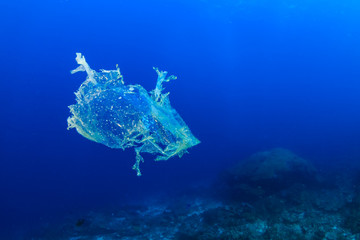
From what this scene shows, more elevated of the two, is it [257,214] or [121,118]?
[121,118]

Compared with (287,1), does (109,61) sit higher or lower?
lower

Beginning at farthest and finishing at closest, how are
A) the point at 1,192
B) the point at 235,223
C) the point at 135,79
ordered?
the point at 135,79
the point at 1,192
the point at 235,223

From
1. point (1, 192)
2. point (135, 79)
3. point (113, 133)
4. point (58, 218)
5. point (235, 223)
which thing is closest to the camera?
point (113, 133)

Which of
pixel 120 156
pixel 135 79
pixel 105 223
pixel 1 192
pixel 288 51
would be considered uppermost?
pixel 288 51

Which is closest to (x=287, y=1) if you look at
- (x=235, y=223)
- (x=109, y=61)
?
(x=109, y=61)

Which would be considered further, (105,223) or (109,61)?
(109,61)

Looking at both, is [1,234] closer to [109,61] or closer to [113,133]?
[113,133]

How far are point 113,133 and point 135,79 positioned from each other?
43.3 metres

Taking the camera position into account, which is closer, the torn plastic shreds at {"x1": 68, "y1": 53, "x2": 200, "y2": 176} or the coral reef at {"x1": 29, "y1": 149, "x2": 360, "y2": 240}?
the torn plastic shreds at {"x1": 68, "y1": 53, "x2": 200, "y2": 176}

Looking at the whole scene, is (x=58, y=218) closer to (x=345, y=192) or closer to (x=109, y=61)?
(x=345, y=192)

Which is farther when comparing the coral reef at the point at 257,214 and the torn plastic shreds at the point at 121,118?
the coral reef at the point at 257,214

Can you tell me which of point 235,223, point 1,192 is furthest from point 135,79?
point 235,223

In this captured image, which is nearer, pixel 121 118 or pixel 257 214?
pixel 121 118

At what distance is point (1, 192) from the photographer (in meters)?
27.2
